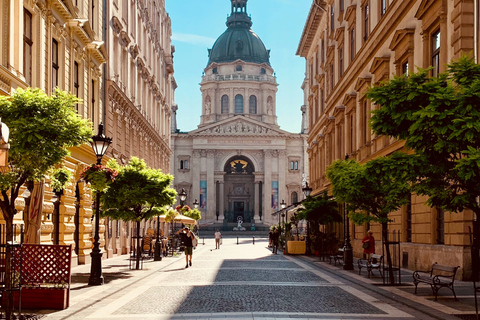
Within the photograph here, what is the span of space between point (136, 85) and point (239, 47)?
79.9 m

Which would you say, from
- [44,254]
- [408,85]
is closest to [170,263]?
[44,254]

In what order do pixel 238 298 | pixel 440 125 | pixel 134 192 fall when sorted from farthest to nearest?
pixel 134 192, pixel 238 298, pixel 440 125

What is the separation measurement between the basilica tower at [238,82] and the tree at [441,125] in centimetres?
10119

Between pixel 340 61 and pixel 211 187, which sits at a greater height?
pixel 340 61

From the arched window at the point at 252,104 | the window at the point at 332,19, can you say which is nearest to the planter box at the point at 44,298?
the window at the point at 332,19

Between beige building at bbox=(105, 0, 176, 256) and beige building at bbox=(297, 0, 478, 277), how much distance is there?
37.9 feet

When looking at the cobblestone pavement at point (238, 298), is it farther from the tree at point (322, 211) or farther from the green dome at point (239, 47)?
the green dome at point (239, 47)

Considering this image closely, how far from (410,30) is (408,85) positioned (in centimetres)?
1153

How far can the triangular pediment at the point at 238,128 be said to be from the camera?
350ft

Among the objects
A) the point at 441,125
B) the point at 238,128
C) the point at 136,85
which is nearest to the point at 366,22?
the point at 136,85

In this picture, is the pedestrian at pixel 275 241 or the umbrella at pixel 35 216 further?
the pedestrian at pixel 275 241

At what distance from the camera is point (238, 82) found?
117 meters

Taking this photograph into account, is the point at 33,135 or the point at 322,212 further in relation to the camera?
the point at 322,212

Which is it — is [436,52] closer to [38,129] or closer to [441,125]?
[441,125]
